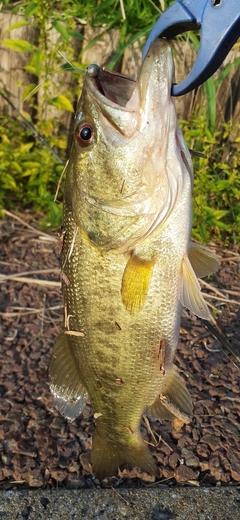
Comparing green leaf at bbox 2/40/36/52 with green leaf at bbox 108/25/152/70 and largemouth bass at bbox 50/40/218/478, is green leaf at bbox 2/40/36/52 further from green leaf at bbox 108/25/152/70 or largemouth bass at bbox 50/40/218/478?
largemouth bass at bbox 50/40/218/478

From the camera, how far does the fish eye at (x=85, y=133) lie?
1.65 metres

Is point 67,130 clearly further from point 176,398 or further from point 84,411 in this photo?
point 176,398

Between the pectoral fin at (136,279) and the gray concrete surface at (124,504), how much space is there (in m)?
1.09

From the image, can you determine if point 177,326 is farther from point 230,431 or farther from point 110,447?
point 230,431

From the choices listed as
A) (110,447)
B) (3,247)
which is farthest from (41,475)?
(3,247)

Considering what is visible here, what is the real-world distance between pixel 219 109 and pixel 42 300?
188 cm

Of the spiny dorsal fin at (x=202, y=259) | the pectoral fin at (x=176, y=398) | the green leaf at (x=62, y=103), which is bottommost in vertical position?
the pectoral fin at (x=176, y=398)

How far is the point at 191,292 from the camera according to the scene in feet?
5.60

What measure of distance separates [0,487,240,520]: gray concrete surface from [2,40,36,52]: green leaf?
2.85 meters

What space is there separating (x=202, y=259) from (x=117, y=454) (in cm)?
86

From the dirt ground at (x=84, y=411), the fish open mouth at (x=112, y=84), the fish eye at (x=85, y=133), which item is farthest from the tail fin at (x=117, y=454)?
the fish open mouth at (x=112, y=84)

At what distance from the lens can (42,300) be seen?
369 cm

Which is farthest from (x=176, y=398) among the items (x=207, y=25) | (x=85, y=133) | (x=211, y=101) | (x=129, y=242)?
(x=211, y=101)

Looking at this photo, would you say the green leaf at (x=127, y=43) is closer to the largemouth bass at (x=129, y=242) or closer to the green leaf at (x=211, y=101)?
the green leaf at (x=211, y=101)
